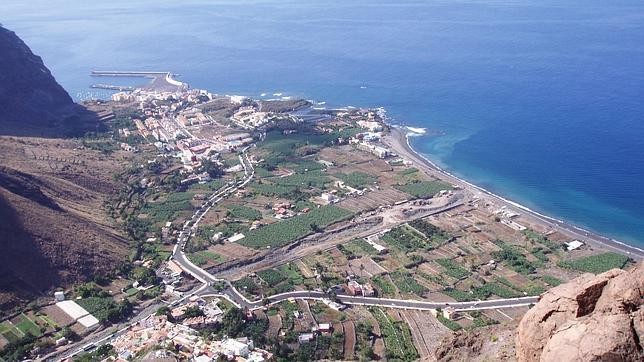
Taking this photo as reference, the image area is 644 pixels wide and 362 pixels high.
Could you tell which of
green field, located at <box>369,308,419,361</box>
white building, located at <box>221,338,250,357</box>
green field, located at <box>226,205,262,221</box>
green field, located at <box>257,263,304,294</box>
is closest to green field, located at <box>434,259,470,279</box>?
green field, located at <box>369,308,419,361</box>

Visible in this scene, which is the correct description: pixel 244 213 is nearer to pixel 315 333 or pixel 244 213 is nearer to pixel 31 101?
pixel 315 333

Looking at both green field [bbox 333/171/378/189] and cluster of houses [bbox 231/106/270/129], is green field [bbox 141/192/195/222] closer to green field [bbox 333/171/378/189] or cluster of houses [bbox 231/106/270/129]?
green field [bbox 333/171/378/189]

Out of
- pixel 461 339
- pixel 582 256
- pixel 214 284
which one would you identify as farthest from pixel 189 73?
pixel 461 339

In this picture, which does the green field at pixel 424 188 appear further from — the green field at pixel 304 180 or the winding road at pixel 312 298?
the winding road at pixel 312 298

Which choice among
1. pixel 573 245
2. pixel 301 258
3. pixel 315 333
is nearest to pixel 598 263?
pixel 573 245

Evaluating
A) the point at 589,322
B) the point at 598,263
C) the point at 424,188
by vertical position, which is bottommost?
the point at 598,263

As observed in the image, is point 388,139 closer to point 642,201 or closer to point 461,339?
point 642,201
